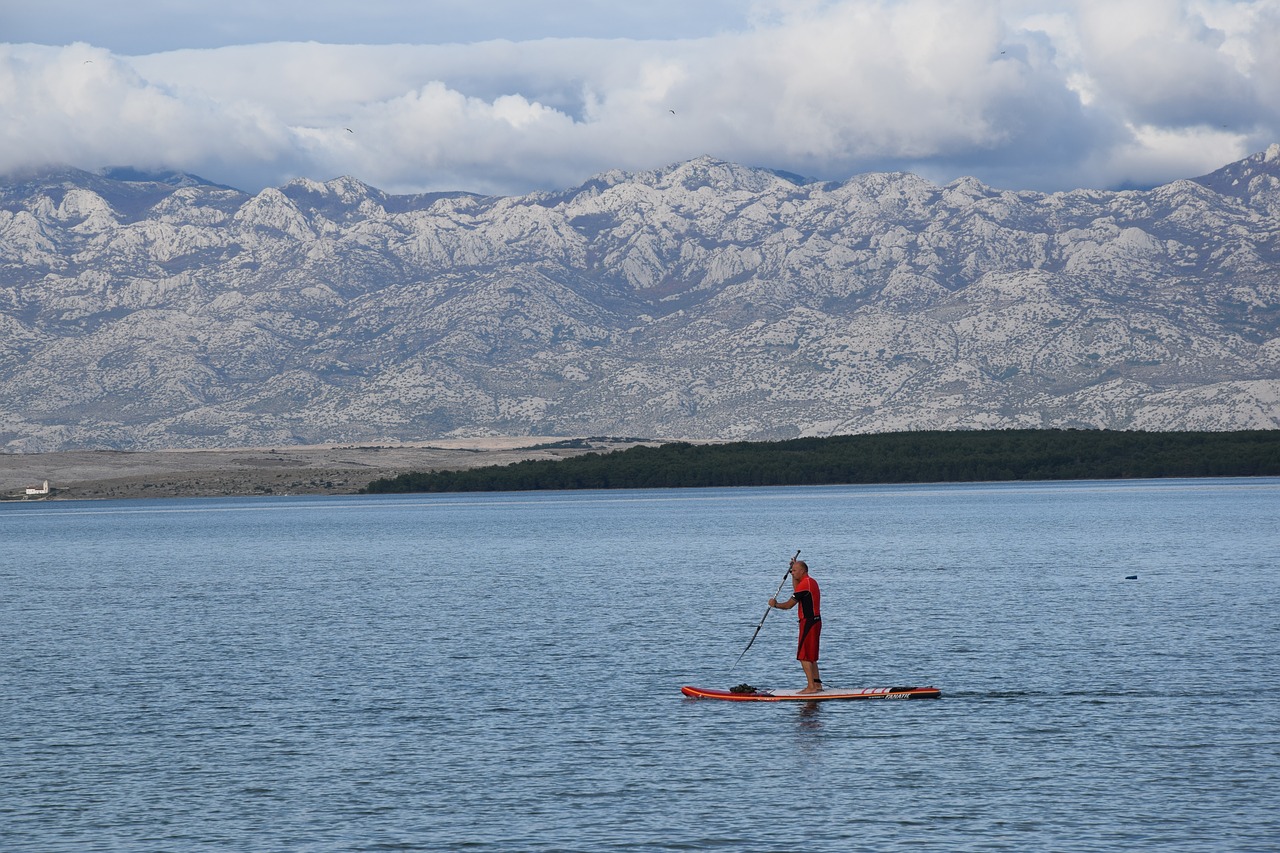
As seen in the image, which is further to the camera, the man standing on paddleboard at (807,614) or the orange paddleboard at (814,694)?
the orange paddleboard at (814,694)

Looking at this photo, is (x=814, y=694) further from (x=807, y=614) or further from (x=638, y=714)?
(x=638, y=714)

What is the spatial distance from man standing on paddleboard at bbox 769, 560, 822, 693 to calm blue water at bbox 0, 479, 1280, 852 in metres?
1.50

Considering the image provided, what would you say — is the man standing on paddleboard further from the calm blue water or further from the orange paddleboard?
the calm blue water

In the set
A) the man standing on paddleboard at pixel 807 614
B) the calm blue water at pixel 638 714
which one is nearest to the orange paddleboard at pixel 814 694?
the man standing on paddleboard at pixel 807 614

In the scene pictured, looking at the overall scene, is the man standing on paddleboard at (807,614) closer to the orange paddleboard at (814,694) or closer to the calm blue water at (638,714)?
the orange paddleboard at (814,694)

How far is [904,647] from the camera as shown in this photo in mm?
54000

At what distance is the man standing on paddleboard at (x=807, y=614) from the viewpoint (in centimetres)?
4128

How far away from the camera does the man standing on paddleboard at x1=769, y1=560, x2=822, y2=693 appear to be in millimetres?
41281

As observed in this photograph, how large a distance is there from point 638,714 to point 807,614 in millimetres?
5396

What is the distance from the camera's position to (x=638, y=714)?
40.5 metres

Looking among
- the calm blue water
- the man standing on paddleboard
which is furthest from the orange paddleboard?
the calm blue water

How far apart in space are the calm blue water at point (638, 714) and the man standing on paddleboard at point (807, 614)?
59.1 inches

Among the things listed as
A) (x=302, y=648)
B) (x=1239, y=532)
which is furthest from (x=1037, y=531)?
(x=302, y=648)

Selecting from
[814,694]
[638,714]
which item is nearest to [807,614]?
[814,694]
